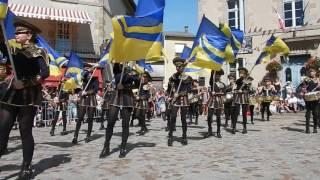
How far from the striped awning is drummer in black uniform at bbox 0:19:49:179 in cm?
1881

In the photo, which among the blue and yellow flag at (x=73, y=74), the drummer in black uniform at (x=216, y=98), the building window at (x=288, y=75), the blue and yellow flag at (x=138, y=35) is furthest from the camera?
the building window at (x=288, y=75)

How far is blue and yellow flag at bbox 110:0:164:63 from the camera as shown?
742 cm

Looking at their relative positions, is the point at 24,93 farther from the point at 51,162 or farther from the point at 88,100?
the point at 88,100

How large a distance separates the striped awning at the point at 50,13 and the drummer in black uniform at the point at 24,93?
61.7ft

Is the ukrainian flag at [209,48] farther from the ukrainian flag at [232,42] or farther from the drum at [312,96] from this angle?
the drum at [312,96]

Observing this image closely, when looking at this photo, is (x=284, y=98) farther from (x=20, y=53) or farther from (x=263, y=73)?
(x=20, y=53)

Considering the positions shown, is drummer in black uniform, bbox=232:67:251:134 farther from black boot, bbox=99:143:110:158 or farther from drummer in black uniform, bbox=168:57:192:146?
black boot, bbox=99:143:110:158

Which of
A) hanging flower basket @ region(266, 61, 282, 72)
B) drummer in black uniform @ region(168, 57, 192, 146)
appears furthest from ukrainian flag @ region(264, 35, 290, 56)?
hanging flower basket @ region(266, 61, 282, 72)

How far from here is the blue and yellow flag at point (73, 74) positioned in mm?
11319

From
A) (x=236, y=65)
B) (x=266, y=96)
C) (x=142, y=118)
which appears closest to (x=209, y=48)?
(x=142, y=118)

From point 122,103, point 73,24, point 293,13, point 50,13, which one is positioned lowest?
point 122,103

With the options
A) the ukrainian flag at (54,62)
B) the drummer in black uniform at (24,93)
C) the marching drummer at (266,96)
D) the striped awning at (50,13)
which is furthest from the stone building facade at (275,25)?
the drummer in black uniform at (24,93)

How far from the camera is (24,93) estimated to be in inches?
239

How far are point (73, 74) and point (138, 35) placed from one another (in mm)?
4802
